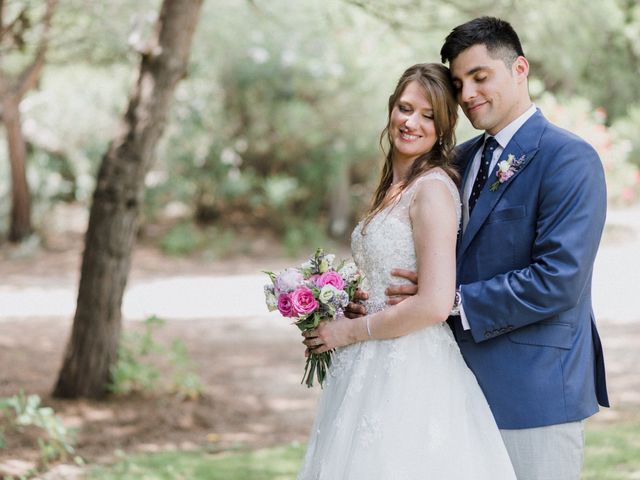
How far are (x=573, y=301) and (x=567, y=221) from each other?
26cm

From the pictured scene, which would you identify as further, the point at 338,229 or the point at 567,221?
the point at 338,229

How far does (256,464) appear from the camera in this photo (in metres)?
5.10

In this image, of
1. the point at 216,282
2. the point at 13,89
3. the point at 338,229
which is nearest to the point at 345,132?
the point at 338,229

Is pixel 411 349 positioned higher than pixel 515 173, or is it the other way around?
pixel 515 173

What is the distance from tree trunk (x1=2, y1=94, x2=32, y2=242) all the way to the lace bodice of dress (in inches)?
462

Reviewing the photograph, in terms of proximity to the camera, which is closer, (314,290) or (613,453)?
(314,290)

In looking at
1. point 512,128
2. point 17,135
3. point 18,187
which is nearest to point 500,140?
point 512,128

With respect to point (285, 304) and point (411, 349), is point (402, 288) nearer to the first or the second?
point (411, 349)

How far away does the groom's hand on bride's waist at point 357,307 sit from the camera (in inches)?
119

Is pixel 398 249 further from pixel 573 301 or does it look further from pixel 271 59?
pixel 271 59

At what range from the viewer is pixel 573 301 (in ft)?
8.53

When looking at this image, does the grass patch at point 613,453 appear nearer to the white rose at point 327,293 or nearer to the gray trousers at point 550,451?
the gray trousers at point 550,451

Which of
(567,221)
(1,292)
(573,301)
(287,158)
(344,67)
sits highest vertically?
(344,67)

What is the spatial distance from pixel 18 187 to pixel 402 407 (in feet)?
41.5
